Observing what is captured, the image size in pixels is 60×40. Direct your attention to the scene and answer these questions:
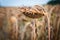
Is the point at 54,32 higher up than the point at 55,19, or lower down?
lower down

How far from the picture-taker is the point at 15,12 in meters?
2.05

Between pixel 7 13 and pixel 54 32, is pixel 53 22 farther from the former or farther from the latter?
pixel 7 13

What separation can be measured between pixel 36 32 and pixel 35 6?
35 centimetres

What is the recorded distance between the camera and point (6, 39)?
2020 mm

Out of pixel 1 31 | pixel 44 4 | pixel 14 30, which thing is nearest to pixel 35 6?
pixel 44 4

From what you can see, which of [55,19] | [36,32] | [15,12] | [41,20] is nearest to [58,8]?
[55,19]

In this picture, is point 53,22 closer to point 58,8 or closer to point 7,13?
point 58,8

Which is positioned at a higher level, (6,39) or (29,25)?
(29,25)

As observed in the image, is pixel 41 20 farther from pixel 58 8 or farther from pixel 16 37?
pixel 16 37

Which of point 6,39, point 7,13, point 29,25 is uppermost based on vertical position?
point 7,13

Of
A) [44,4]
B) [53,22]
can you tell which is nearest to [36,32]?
[53,22]

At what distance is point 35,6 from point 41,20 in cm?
20

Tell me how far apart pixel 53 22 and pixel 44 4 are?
0.27m

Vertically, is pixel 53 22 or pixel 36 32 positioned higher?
pixel 53 22
